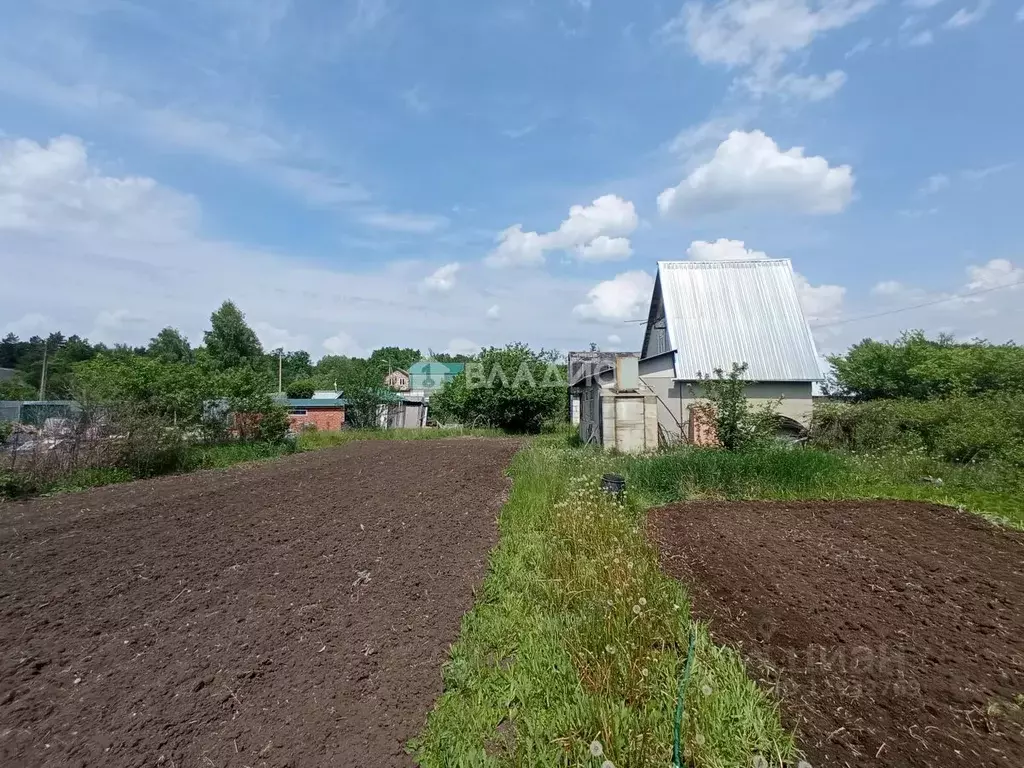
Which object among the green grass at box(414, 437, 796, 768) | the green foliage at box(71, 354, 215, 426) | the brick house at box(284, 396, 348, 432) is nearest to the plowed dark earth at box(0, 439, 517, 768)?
the green grass at box(414, 437, 796, 768)

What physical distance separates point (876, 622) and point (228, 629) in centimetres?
446

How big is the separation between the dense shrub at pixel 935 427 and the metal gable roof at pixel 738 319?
1.72 m

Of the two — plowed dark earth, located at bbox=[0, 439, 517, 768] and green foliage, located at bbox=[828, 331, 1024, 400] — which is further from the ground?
green foliage, located at bbox=[828, 331, 1024, 400]

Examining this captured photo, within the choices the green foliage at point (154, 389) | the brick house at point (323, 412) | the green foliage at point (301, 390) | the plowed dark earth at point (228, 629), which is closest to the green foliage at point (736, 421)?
the plowed dark earth at point (228, 629)

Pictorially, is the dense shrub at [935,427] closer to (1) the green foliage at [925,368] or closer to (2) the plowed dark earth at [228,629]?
(1) the green foliage at [925,368]

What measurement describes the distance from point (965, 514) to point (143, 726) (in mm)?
8143

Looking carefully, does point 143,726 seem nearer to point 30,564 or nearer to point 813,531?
point 30,564

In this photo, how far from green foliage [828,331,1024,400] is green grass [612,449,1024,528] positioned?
350 cm

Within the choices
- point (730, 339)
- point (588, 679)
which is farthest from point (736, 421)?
point (588, 679)

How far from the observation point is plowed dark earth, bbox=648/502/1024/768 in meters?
2.41

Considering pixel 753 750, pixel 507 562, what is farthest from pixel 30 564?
pixel 753 750

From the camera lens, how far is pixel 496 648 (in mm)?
3396

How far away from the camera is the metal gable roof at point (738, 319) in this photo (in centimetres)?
1363

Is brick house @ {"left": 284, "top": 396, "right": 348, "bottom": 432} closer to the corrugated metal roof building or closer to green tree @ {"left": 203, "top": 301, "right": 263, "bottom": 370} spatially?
green tree @ {"left": 203, "top": 301, "right": 263, "bottom": 370}
